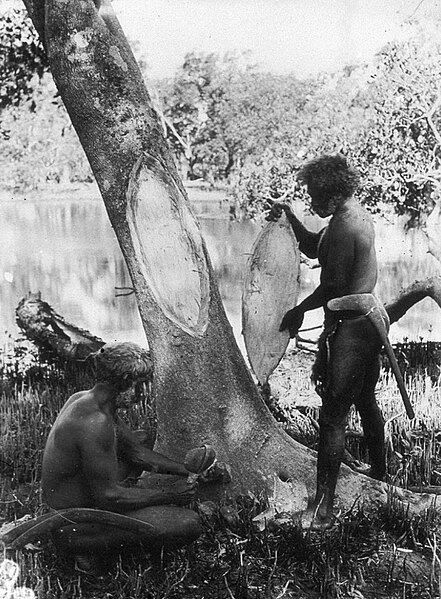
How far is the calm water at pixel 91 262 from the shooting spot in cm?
334

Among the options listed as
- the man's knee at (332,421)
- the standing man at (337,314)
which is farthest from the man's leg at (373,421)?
the man's knee at (332,421)

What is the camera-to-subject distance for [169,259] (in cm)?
312

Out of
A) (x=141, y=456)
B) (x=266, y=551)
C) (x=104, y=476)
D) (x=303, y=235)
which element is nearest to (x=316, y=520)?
(x=266, y=551)

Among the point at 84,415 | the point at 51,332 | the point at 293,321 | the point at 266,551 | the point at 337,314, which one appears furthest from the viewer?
the point at 51,332

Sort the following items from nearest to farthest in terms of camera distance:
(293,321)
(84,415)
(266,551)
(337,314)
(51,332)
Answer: (84,415), (266,551), (337,314), (293,321), (51,332)

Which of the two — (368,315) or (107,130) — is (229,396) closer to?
(368,315)

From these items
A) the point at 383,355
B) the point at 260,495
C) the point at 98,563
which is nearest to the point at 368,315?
the point at 383,355

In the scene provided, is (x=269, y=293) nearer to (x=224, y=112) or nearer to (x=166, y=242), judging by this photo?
(x=166, y=242)

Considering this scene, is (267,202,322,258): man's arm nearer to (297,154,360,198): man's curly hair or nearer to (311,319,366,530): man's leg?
(297,154,360,198): man's curly hair

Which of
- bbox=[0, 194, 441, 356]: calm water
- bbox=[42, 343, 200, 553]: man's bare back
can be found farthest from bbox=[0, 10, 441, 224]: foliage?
bbox=[42, 343, 200, 553]: man's bare back

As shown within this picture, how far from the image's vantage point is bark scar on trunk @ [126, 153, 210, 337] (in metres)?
3.12

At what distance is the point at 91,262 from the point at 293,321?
2.88 ft

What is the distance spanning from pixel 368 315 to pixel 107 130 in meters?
1.23

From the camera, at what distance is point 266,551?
10.2 ft
